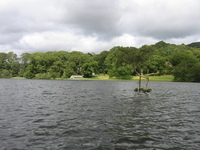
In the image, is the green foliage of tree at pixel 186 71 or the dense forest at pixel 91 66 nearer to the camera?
the green foliage of tree at pixel 186 71

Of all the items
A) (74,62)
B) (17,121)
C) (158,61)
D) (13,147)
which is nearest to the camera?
(13,147)

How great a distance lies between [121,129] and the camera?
1466cm

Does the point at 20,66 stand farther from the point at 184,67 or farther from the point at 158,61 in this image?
the point at 184,67

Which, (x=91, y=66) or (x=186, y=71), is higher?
(x=91, y=66)

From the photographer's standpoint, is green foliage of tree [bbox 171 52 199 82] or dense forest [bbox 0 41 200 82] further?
dense forest [bbox 0 41 200 82]

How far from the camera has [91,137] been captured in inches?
501

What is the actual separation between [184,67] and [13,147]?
14328 centimetres

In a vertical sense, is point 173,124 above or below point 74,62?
below

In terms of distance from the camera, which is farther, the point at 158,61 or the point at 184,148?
the point at 158,61

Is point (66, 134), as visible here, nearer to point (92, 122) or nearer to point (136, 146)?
point (92, 122)

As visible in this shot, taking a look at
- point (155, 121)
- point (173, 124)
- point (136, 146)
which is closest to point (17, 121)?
point (136, 146)

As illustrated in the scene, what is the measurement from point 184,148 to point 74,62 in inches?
6902

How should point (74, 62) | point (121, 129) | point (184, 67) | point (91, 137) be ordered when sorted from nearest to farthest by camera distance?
1. point (91, 137)
2. point (121, 129)
3. point (184, 67)
4. point (74, 62)

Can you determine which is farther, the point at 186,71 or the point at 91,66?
the point at 91,66
